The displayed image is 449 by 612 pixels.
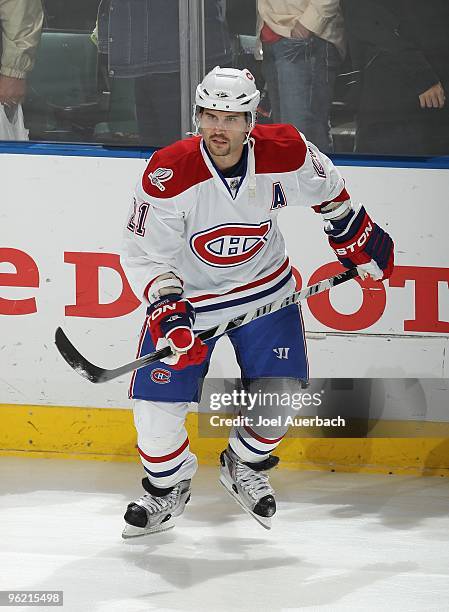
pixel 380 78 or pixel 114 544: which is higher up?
pixel 380 78

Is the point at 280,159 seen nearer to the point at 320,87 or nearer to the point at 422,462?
the point at 320,87

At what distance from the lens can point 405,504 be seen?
11.3 ft

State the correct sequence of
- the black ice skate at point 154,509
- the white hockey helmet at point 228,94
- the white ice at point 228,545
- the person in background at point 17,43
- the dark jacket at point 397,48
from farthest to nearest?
the person in background at point 17,43, the dark jacket at point 397,48, the black ice skate at point 154,509, the white hockey helmet at point 228,94, the white ice at point 228,545

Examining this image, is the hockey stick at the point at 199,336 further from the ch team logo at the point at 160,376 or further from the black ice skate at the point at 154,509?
the black ice skate at the point at 154,509

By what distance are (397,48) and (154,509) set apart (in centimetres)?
156

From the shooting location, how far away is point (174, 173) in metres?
2.88

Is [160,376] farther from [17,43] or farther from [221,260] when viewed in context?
[17,43]

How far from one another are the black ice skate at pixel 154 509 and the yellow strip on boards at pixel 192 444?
63cm

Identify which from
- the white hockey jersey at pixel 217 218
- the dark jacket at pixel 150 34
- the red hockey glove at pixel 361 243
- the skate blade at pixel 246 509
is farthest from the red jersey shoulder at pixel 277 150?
the skate blade at pixel 246 509

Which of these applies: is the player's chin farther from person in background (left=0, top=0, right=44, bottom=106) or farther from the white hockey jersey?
person in background (left=0, top=0, right=44, bottom=106)

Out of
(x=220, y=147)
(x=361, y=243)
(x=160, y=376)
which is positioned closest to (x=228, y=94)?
(x=220, y=147)

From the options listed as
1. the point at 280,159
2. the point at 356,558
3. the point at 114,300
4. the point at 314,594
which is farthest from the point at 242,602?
the point at 114,300

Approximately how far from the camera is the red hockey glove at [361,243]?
10.1ft

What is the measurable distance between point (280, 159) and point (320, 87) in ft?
2.59
